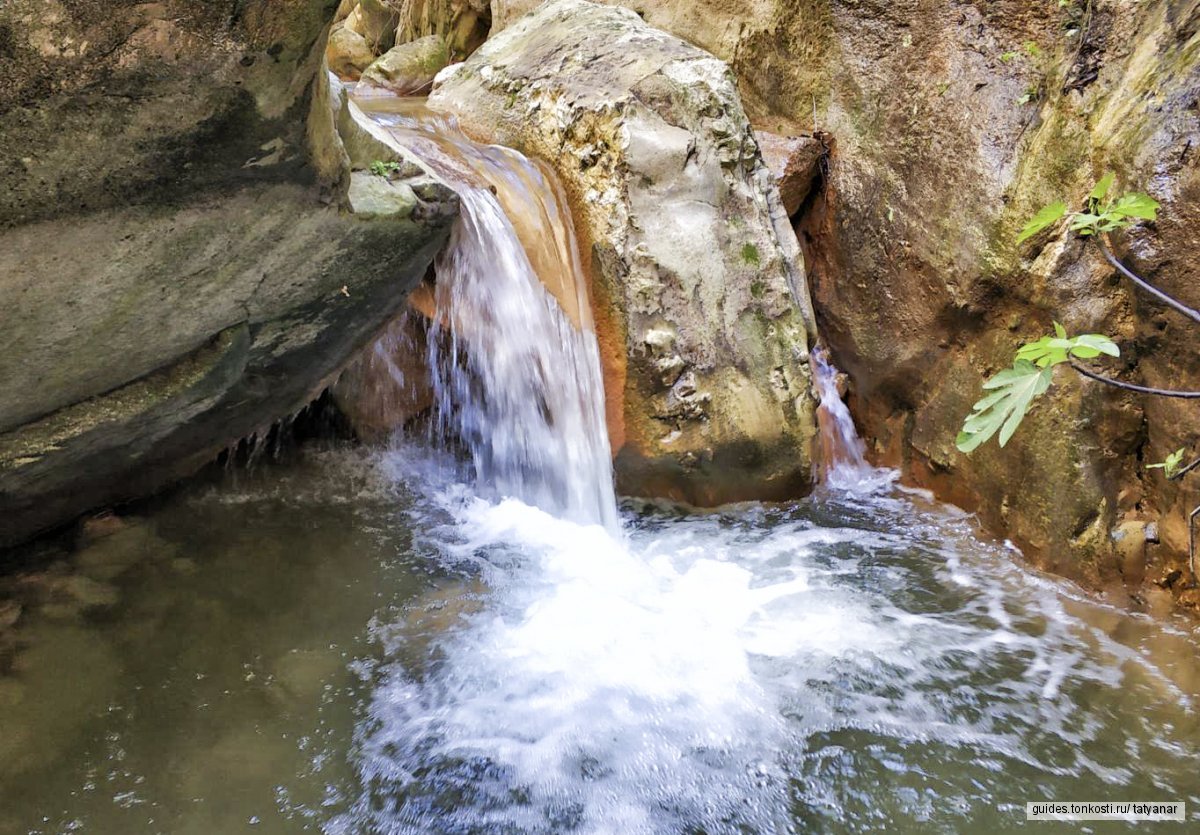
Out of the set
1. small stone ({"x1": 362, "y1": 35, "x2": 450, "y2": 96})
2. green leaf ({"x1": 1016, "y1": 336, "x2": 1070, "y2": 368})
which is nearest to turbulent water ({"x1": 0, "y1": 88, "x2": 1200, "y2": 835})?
green leaf ({"x1": 1016, "y1": 336, "x2": 1070, "y2": 368})

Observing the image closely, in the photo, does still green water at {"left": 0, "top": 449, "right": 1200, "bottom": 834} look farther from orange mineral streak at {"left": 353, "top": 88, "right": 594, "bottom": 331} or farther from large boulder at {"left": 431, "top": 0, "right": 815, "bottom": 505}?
orange mineral streak at {"left": 353, "top": 88, "right": 594, "bottom": 331}

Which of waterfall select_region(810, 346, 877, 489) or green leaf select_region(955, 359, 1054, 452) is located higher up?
green leaf select_region(955, 359, 1054, 452)

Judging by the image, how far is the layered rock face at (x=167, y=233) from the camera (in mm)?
1928

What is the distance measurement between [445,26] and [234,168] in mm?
9010

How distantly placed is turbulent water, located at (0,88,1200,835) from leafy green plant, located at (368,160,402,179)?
1.95 feet

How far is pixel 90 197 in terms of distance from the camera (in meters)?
2.11

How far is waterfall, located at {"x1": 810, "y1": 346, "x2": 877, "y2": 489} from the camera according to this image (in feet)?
15.0

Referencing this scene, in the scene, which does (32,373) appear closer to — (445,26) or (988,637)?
(988,637)

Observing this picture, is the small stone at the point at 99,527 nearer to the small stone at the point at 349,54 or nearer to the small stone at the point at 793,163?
the small stone at the point at 793,163

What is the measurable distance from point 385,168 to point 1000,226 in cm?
301

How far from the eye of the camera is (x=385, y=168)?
3.13m

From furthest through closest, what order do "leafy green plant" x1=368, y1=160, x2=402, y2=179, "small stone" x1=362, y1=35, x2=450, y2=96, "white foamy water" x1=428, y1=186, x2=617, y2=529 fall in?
"small stone" x1=362, y1=35, x2=450, y2=96, "white foamy water" x1=428, y1=186, x2=617, y2=529, "leafy green plant" x1=368, y1=160, x2=402, y2=179

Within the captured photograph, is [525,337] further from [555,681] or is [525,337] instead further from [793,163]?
[793,163]

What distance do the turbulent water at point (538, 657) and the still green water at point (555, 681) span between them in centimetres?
1
